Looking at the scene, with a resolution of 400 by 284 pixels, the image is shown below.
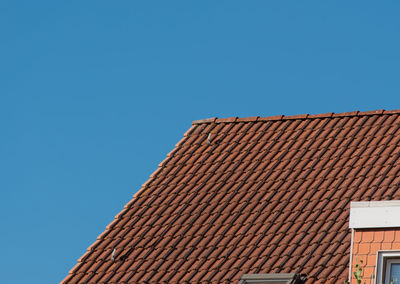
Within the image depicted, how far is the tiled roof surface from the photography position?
18297 mm

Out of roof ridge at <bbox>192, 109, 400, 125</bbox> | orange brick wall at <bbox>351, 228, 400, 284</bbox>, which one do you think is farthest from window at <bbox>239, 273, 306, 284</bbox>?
roof ridge at <bbox>192, 109, 400, 125</bbox>

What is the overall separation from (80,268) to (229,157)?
425 centimetres

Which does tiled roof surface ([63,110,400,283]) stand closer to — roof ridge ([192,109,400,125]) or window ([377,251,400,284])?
roof ridge ([192,109,400,125])

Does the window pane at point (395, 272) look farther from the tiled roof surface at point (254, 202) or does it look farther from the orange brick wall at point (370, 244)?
the tiled roof surface at point (254, 202)

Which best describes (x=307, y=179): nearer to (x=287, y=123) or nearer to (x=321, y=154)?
(x=321, y=154)

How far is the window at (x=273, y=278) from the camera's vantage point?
56.5ft

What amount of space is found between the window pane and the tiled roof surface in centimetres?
196

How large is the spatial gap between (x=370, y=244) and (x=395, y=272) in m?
0.59

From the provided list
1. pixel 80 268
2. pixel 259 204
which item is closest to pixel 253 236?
pixel 259 204

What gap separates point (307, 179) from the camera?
20141 mm

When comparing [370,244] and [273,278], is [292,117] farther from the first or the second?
[370,244]

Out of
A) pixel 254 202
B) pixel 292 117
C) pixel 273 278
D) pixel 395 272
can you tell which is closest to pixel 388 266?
pixel 395 272

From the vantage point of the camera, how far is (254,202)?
20.1 m

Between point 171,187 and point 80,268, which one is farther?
point 171,187
